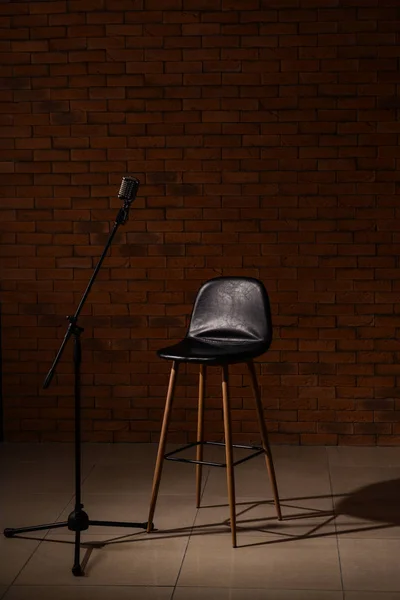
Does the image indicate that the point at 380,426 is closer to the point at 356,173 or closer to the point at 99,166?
the point at 356,173

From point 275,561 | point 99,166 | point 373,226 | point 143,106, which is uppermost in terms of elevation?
point 143,106

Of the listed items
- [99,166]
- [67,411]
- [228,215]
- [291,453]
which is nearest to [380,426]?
[291,453]

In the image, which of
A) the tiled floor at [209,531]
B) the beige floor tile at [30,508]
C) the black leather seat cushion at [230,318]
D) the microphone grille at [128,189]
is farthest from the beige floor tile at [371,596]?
the microphone grille at [128,189]

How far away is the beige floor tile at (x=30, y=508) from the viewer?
13.9ft

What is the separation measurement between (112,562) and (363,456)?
6.48 ft

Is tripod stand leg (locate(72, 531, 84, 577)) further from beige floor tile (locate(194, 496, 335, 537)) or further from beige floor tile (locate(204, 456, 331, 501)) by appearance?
beige floor tile (locate(204, 456, 331, 501))

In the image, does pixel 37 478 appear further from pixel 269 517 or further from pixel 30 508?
pixel 269 517

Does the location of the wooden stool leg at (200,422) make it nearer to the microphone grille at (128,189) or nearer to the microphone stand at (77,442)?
the microphone stand at (77,442)

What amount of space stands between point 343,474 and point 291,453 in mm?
481

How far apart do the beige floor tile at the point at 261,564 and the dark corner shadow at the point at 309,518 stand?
0.07 metres

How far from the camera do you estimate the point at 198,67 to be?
536 centimetres

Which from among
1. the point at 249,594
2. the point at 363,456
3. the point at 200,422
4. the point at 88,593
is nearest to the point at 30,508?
the point at 200,422

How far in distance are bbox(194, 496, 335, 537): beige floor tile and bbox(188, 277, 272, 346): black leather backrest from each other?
0.82m

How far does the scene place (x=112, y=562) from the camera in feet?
12.3
